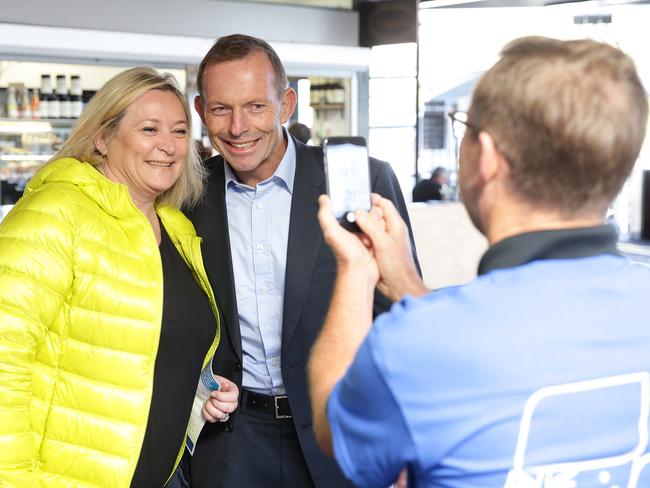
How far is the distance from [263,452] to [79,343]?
57cm

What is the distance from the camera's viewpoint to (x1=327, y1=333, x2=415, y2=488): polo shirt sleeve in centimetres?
93

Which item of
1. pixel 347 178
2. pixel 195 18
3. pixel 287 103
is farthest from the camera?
pixel 195 18

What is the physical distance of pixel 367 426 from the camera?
0.95 meters

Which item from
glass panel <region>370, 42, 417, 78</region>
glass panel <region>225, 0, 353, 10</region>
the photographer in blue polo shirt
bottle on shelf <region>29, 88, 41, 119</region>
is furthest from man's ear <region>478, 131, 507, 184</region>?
glass panel <region>370, 42, 417, 78</region>

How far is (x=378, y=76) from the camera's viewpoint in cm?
788

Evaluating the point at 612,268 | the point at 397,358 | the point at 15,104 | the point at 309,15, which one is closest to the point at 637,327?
the point at 612,268

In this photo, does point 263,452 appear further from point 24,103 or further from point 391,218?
point 24,103

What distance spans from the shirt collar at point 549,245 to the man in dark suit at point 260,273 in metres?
1.00

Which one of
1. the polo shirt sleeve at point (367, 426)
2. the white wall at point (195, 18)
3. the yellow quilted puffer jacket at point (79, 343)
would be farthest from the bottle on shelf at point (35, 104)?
the polo shirt sleeve at point (367, 426)

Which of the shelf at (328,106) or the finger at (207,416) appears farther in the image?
the shelf at (328,106)

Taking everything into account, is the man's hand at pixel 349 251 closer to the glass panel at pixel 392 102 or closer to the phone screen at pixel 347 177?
the phone screen at pixel 347 177

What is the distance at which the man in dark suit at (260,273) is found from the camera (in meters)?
1.99

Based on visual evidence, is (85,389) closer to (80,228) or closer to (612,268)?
(80,228)

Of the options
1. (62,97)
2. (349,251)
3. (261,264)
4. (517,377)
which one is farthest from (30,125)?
(517,377)
